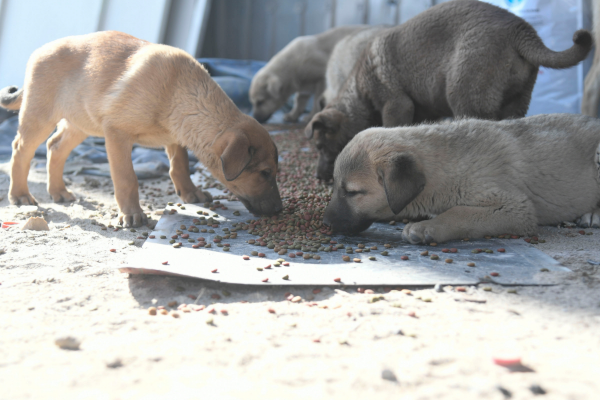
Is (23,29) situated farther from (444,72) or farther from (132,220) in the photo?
(444,72)

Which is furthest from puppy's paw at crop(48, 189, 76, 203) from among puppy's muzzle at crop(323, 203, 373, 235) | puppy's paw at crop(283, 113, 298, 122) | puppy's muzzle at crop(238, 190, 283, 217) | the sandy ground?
puppy's paw at crop(283, 113, 298, 122)

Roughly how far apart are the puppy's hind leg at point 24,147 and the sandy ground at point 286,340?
1.87 meters

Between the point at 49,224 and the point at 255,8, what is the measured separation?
9697 millimetres

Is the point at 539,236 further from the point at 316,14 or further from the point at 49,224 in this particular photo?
the point at 316,14

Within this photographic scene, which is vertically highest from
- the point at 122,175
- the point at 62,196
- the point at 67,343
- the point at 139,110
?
the point at 139,110

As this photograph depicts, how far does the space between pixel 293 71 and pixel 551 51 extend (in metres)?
6.21

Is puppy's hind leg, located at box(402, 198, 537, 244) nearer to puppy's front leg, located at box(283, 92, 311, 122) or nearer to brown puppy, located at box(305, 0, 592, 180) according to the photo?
brown puppy, located at box(305, 0, 592, 180)

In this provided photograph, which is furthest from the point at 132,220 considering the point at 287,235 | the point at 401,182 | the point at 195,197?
the point at 401,182

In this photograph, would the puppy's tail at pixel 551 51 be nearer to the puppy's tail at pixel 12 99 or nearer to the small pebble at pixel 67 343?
the small pebble at pixel 67 343

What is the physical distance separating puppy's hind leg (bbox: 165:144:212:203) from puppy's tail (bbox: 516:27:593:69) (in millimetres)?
3492

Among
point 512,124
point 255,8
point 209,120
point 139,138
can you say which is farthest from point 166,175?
point 255,8

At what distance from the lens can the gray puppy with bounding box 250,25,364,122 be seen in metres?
10.1

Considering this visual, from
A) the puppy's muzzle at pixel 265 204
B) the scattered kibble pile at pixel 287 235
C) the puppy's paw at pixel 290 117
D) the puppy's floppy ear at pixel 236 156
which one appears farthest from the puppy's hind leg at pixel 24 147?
the puppy's paw at pixel 290 117

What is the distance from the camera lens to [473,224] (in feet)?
12.0
